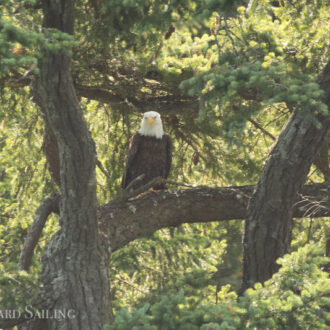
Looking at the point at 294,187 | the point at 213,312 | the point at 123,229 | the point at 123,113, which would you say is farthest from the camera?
the point at 123,113

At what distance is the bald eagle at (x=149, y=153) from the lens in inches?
229

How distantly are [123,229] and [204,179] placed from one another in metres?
2.06

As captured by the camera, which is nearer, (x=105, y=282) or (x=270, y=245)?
(x=105, y=282)

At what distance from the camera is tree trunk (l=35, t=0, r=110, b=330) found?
2869 millimetres

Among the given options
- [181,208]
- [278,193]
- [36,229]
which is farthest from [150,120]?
[278,193]

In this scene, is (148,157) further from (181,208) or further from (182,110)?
(181,208)

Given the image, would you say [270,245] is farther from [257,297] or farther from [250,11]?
[250,11]

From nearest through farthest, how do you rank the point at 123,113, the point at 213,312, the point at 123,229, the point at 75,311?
the point at 213,312 < the point at 75,311 < the point at 123,229 < the point at 123,113

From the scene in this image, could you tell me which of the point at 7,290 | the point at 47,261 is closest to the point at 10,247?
the point at 47,261

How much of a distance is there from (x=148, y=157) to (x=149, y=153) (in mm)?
51

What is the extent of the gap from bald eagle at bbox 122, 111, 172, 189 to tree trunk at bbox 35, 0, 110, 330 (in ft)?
7.19

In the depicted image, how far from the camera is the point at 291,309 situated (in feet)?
9.22

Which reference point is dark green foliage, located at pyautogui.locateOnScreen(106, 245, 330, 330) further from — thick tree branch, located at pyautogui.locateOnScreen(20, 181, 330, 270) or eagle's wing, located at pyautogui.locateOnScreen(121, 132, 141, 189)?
eagle's wing, located at pyautogui.locateOnScreen(121, 132, 141, 189)

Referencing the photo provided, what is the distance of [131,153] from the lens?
5781mm
